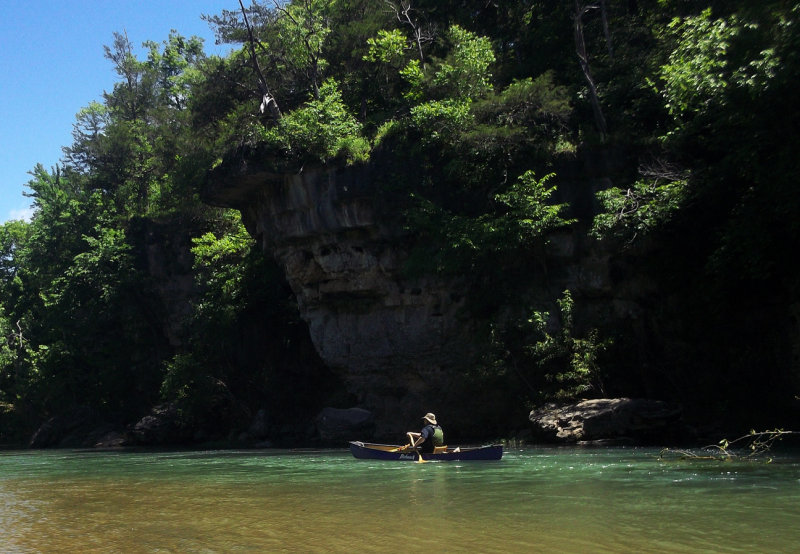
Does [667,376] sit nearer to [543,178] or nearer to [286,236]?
[543,178]

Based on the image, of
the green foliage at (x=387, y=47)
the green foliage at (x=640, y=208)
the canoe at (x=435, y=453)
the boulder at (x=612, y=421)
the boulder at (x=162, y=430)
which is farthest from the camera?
the boulder at (x=162, y=430)

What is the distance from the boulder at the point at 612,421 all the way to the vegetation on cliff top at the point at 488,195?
1.08 m

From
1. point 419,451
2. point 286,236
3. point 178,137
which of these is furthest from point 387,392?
point 178,137

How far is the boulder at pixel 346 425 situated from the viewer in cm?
2194

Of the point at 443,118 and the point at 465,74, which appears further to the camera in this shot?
the point at 465,74

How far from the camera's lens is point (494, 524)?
24.0 ft

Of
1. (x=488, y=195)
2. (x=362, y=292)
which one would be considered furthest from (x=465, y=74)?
(x=362, y=292)

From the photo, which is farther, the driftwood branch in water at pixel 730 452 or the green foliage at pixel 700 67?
the green foliage at pixel 700 67

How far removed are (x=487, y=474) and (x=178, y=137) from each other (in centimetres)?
2457

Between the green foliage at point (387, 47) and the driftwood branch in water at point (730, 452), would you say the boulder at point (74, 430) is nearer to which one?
the green foliage at point (387, 47)

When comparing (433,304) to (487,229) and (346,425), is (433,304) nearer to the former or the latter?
(487,229)

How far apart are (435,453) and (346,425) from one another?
8.09 m

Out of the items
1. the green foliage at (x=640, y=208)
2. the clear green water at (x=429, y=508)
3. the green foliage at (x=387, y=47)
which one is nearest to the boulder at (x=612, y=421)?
the clear green water at (x=429, y=508)

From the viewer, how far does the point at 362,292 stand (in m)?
22.8
